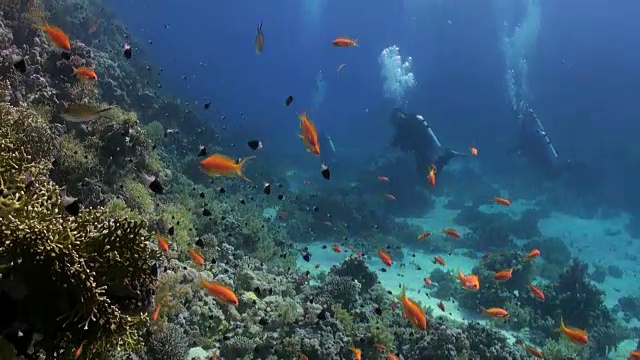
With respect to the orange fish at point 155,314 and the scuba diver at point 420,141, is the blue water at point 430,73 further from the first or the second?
the orange fish at point 155,314

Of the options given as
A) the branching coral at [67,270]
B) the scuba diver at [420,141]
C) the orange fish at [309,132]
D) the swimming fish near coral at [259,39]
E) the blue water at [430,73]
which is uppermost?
the blue water at [430,73]

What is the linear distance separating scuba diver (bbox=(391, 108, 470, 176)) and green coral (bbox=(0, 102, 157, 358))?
20321 millimetres

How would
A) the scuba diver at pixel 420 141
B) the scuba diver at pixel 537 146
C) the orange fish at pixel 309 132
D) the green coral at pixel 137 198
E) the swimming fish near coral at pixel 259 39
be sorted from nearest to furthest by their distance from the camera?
the orange fish at pixel 309 132 → the swimming fish near coral at pixel 259 39 → the green coral at pixel 137 198 → the scuba diver at pixel 420 141 → the scuba diver at pixel 537 146

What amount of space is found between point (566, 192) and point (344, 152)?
2056cm

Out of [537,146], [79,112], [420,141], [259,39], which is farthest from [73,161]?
[537,146]

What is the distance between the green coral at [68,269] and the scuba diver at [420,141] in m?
20.3

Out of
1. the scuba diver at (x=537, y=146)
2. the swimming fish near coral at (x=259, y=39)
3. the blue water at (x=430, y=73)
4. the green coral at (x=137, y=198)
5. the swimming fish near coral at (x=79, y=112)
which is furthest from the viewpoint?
the blue water at (x=430, y=73)

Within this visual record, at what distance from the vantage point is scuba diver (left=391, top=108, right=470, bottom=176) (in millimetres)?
22719

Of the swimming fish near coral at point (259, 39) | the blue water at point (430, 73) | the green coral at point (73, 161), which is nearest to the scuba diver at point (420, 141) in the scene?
the blue water at point (430, 73)

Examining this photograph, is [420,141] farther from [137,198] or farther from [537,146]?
[137,198]

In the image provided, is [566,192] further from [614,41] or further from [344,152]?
[614,41]

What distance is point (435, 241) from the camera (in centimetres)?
2061

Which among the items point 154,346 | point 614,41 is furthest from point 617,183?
point 154,346

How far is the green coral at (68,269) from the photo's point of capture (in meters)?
3.11
